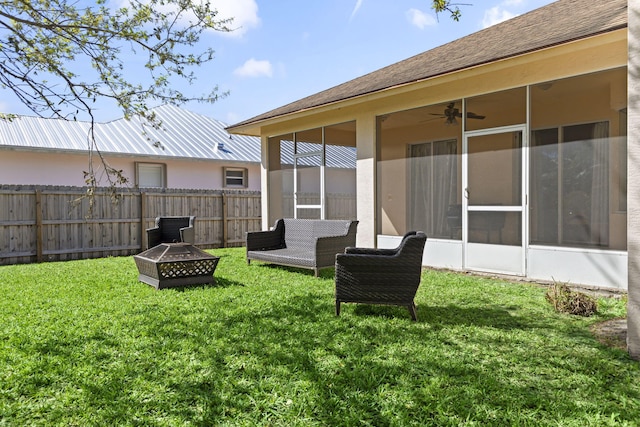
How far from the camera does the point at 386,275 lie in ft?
15.3

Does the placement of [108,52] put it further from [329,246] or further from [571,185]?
[571,185]

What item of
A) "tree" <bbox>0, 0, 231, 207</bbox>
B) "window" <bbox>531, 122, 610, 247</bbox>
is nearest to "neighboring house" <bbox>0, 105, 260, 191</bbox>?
"tree" <bbox>0, 0, 231, 207</bbox>

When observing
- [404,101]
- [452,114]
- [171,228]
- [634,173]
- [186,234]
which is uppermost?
[404,101]

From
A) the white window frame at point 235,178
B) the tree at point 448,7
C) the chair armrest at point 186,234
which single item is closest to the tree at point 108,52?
the tree at point 448,7

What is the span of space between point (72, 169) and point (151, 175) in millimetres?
2452

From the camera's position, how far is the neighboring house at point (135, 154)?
1311cm

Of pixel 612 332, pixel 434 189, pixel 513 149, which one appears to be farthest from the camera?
pixel 434 189

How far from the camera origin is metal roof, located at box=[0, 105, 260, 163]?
1330 centimetres

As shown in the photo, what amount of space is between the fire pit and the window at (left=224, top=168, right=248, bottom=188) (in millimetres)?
10323

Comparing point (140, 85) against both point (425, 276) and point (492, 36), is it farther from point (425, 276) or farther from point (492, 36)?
point (492, 36)

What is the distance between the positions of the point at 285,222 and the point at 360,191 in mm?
1755

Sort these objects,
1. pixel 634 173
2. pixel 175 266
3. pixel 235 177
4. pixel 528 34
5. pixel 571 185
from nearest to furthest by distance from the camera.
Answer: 1. pixel 634 173
2. pixel 571 185
3. pixel 175 266
4. pixel 528 34
5. pixel 235 177

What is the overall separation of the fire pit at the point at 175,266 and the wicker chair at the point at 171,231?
315cm

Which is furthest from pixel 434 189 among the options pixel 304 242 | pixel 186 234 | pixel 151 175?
pixel 151 175
